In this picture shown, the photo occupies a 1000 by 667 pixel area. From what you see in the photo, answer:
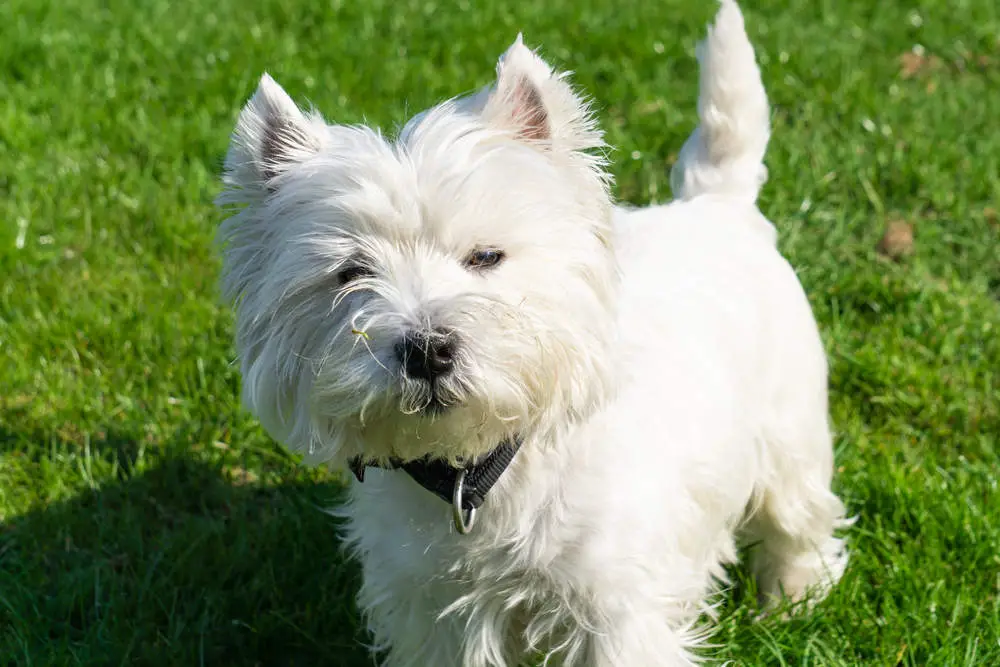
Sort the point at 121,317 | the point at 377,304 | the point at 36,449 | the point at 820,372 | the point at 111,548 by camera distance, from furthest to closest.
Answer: the point at 121,317 < the point at 36,449 < the point at 111,548 < the point at 820,372 < the point at 377,304

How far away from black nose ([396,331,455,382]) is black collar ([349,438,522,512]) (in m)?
0.33

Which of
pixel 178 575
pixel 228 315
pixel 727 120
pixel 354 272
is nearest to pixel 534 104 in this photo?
pixel 354 272

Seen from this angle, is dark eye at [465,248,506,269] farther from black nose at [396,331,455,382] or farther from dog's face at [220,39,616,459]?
black nose at [396,331,455,382]

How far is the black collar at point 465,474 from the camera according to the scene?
235 centimetres

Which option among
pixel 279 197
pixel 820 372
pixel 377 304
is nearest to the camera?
pixel 377 304

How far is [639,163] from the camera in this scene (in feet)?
16.8

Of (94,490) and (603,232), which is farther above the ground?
(603,232)

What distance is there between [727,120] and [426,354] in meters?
1.58

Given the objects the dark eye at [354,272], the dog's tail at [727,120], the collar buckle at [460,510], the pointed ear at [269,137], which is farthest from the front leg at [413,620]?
the dog's tail at [727,120]

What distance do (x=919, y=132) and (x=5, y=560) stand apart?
425 cm

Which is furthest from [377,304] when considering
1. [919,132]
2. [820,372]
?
[919,132]

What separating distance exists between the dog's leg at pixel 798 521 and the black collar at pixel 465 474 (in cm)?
101

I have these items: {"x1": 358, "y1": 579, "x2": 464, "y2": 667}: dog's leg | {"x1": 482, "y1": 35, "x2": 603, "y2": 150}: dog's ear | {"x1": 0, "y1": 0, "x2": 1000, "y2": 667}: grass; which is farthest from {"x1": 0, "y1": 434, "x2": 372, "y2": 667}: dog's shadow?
{"x1": 482, "y1": 35, "x2": 603, "y2": 150}: dog's ear

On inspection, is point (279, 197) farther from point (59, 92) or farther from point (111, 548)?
point (59, 92)
